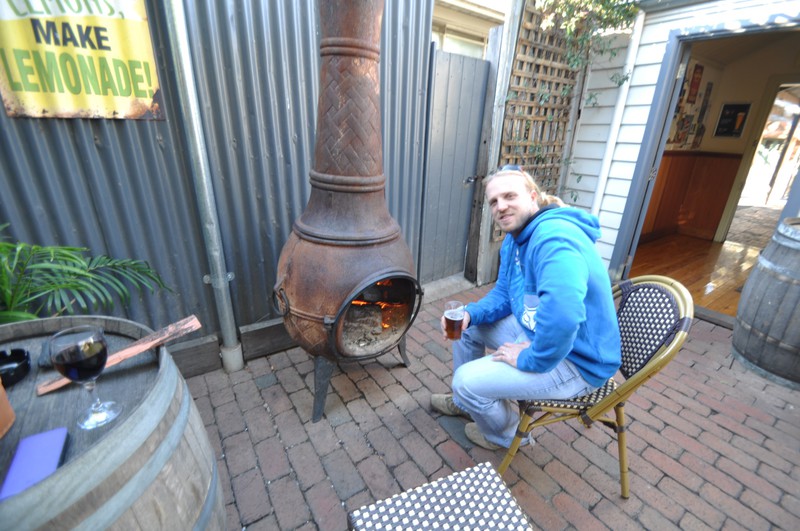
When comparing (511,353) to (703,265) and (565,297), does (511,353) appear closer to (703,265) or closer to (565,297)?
(565,297)

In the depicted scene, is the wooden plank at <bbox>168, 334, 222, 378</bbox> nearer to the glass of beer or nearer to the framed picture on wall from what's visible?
the glass of beer

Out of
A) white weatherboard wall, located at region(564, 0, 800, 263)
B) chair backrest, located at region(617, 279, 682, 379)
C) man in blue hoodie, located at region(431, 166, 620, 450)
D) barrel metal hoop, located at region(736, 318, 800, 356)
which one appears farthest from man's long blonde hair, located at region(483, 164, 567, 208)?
white weatherboard wall, located at region(564, 0, 800, 263)

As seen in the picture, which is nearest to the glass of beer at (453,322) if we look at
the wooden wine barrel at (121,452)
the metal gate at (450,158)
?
the wooden wine barrel at (121,452)

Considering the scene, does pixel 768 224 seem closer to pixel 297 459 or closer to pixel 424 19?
pixel 424 19

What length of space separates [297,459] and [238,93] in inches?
84.8

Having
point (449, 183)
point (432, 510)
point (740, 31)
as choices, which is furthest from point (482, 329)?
point (740, 31)

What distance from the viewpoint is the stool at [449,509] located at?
3.38 feet

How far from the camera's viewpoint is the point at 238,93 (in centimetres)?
218

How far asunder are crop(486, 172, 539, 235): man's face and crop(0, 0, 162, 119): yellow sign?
1.89 meters

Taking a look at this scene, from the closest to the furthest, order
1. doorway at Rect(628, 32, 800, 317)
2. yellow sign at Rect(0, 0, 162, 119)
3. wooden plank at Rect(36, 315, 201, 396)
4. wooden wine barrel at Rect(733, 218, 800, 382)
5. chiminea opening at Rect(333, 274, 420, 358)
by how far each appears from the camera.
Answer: wooden plank at Rect(36, 315, 201, 396), yellow sign at Rect(0, 0, 162, 119), chiminea opening at Rect(333, 274, 420, 358), wooden wine barrel at Rect(733, 218, 800, 382), doorway at Rect(628, 32, 800, 317)

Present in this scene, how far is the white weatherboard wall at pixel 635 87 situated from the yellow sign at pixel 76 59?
Answer: 408cm

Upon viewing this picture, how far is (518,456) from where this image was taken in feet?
6.68

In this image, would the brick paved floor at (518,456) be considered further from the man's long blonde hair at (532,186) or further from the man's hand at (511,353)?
the man's long blonde hair at (532,186)

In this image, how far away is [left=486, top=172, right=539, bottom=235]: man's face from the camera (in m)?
1.64
